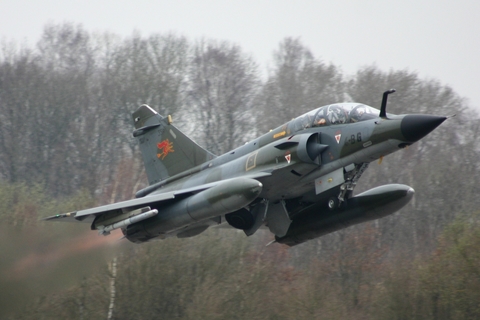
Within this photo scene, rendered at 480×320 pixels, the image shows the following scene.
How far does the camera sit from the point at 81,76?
44.4 m

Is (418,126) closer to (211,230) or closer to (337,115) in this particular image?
(337,115)

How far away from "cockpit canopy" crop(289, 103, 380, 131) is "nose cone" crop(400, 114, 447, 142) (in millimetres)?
793

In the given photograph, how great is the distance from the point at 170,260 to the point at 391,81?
1639cm

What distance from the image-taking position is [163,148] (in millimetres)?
17422

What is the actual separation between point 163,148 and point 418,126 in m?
6.11

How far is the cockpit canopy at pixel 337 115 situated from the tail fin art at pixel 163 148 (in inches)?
112

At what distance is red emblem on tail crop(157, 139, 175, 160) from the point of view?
17.3 meters

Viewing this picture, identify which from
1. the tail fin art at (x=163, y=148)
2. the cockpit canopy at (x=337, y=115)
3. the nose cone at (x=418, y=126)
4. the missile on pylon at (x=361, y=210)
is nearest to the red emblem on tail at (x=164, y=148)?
the tail fin art at (x=163, y=148)

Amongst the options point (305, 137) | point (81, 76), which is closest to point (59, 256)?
point (305, 137)

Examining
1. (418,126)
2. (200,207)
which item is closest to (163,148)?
(200,207)

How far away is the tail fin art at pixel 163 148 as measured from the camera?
17.0m

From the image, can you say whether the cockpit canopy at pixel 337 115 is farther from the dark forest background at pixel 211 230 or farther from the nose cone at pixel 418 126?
the dark forest background at pixel 211 230

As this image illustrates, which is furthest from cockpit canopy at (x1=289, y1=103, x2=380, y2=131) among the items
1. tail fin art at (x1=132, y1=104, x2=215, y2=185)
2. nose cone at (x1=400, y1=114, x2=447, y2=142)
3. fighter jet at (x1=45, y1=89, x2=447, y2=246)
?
tail fin art at (x1=132, y1=104, x2=215, y2=185)

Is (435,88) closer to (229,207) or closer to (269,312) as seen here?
(269,312)
